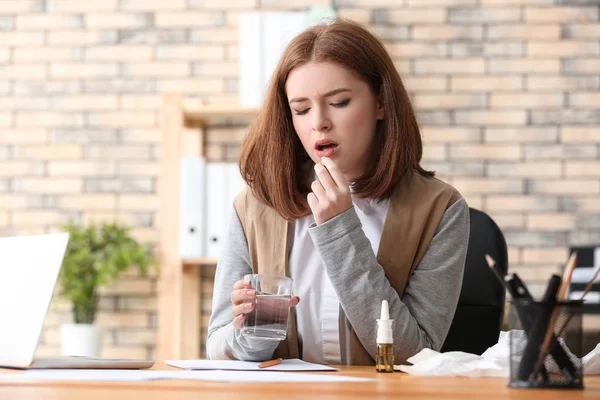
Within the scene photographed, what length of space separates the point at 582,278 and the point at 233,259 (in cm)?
192

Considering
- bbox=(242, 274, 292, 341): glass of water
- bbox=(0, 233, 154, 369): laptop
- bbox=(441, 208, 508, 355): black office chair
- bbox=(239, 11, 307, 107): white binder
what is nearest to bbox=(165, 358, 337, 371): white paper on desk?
bbox=(242, 274, 292, 341): glass of water

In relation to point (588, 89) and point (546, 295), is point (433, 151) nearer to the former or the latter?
point (588, 89)

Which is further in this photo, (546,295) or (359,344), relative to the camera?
(359,344)

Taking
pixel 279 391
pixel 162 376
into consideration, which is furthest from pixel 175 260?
pixel 279 391

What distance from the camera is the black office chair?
6.83 feet

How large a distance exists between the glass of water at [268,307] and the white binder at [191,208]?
80.2 inches

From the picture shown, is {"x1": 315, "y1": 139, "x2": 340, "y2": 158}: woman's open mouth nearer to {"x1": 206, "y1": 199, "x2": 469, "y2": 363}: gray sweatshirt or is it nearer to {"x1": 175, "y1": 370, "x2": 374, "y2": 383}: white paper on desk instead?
{"x1": 206, "y1": 199, "x2": 469, "y2": 363}: gray sweatshirt

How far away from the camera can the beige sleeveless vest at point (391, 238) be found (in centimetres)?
181

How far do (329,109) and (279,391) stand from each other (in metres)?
0.82

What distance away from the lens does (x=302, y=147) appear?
1979mm

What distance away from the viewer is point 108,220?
389 centimetres

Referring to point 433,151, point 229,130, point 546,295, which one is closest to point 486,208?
point 433,151

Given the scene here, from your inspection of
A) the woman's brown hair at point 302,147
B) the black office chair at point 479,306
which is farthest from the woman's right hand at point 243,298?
the black office chair at point 479,306

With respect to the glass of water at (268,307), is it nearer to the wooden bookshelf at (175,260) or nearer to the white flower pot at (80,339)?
the wooden bookshelf at (175,260)
